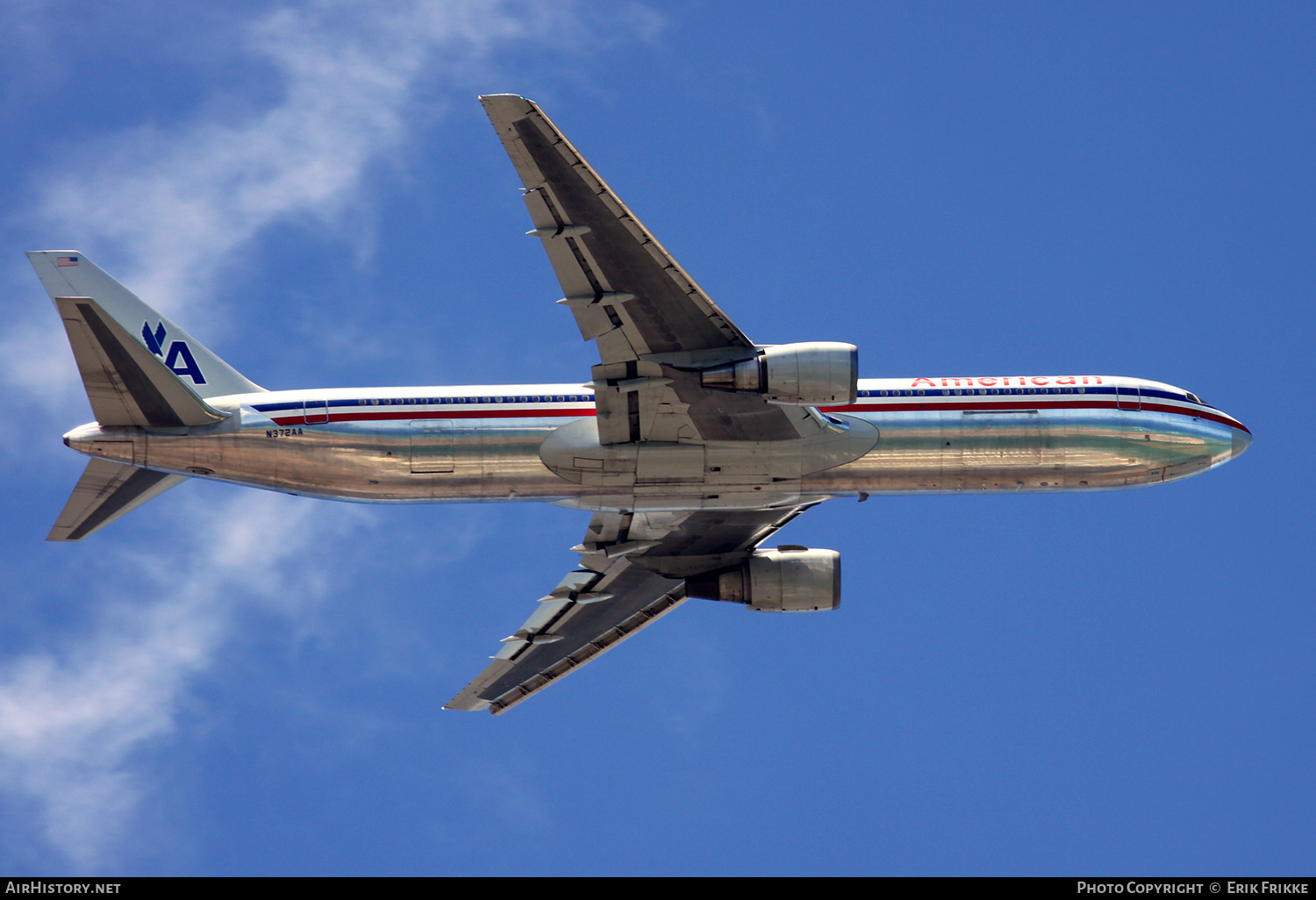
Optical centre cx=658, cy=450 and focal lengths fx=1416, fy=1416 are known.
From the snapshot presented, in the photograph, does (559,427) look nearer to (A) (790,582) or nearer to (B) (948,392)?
(A) (790,582)

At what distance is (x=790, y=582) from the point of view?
4362cm

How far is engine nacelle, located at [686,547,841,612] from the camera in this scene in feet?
143

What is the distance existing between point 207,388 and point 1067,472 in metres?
25.1

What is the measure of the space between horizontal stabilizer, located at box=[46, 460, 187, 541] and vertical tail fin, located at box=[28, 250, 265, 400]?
3.01m

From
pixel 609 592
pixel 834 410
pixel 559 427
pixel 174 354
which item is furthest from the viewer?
pixel 609 592

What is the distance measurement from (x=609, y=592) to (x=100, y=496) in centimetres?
1609

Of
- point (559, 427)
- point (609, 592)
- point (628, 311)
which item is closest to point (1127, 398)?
point (628, 311)

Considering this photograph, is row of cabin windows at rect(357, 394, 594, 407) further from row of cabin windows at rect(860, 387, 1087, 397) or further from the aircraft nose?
the aircraft nose

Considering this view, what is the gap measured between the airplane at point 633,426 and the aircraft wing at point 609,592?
10.1 inches

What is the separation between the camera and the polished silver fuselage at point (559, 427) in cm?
3919

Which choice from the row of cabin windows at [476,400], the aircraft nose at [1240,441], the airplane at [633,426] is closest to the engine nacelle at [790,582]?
the airplane at [633,426]

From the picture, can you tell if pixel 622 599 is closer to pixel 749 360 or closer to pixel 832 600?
pixel 832 600

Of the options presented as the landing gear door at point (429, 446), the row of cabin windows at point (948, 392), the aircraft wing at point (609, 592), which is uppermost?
the row of cabin windows at point (948, 392)

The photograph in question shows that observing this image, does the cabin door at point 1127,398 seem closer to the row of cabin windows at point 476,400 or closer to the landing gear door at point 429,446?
the row of cabin windows at point 476,400
